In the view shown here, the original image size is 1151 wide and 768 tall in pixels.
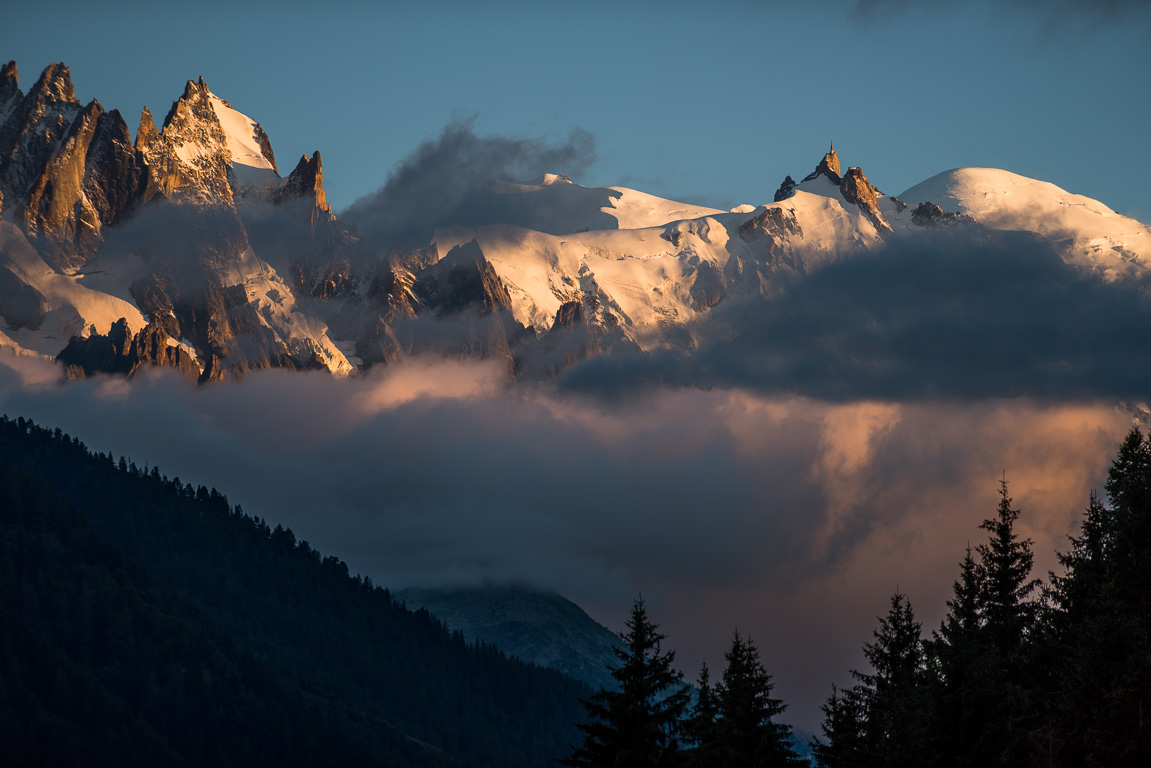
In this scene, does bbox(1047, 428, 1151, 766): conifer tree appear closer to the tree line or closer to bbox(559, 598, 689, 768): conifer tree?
the tree line

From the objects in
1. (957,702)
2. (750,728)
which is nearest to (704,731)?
(750,728)

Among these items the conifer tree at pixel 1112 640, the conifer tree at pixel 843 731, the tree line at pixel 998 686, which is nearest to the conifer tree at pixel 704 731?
the tree line at pixel 998 686

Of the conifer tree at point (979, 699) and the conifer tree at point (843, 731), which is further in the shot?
the conifer tree at point (843, 731)

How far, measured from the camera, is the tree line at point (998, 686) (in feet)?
196

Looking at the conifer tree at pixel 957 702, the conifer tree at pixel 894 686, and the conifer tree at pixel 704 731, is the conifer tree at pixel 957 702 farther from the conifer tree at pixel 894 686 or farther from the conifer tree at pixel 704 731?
the conifer tree at pixel 704 731

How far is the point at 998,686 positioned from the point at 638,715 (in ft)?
63.1

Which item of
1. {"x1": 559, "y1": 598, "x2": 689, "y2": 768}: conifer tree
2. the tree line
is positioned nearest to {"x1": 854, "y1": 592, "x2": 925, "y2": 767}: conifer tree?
the tree line

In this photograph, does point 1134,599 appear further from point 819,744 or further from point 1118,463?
point 819,744

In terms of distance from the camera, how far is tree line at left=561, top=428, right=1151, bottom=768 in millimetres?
59875

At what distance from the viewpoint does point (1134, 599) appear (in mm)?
61812

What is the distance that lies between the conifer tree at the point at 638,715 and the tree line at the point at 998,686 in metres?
0.09

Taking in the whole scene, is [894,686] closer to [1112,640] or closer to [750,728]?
[750,728]

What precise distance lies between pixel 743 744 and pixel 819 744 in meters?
18.6

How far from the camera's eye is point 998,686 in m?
66.9
